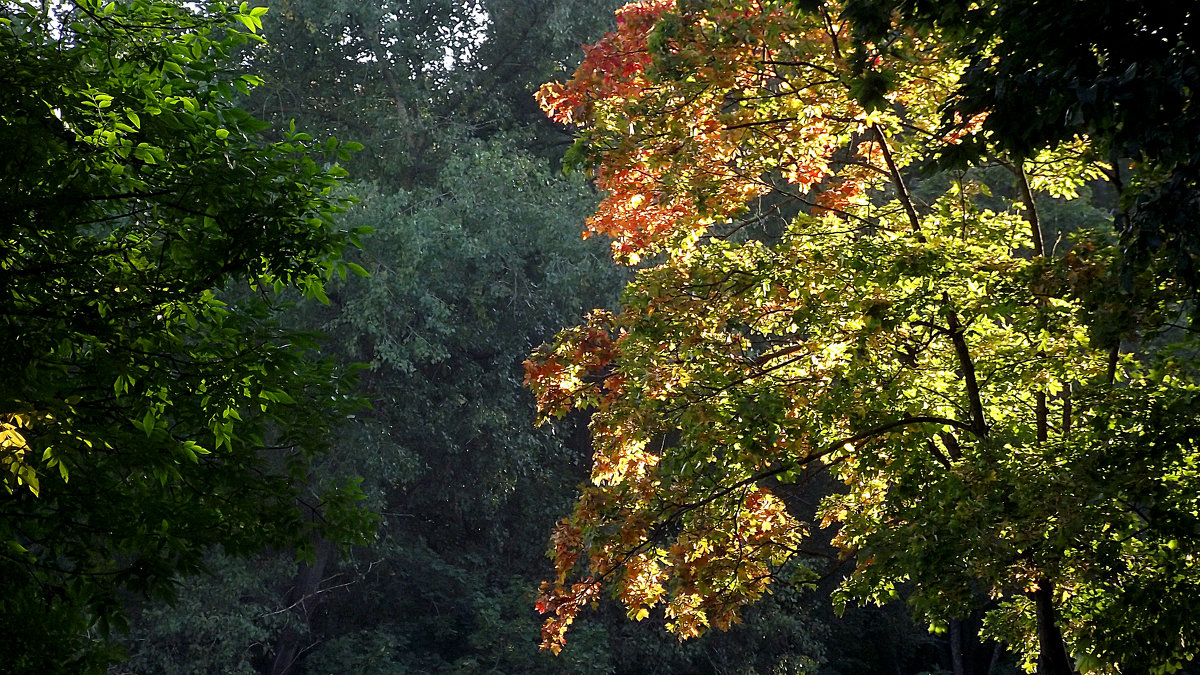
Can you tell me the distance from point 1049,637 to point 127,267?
19.6 feet

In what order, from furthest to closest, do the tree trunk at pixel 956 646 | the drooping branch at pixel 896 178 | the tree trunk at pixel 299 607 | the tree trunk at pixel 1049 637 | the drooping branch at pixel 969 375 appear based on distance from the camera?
the tree trunk at pixel 956 646
the tree trunk at pixel 299 607
the drooping branch at pixel 896 178
the drooping branch at pixel 969 375
the tree trunk at pixel 1049 637

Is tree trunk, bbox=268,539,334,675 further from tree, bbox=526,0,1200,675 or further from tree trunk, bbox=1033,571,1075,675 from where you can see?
tree trunk, bbox=1033,571,1075,675

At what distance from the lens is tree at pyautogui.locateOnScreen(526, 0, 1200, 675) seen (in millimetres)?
6074

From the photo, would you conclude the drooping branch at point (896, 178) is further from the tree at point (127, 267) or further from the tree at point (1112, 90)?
the tree at point (127, 267)

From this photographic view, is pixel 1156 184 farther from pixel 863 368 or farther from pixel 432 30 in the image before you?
pixel 432 30

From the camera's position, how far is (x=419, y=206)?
16.4 m

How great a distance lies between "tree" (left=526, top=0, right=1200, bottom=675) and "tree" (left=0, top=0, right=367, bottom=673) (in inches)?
116

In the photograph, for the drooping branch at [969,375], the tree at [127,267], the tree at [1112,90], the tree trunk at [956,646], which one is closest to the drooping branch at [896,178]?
the drooping branch at [969,375]

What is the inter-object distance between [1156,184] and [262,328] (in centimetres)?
482

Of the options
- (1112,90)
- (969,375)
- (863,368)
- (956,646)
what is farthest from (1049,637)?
(956,646)

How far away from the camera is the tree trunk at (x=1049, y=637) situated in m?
7.27

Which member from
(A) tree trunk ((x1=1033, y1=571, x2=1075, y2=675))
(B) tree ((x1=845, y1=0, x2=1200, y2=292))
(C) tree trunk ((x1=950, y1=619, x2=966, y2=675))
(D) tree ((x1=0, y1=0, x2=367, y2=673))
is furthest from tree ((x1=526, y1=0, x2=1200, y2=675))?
(C) tree trunk ((x1=950, y1=619, x2=966, y2=675))

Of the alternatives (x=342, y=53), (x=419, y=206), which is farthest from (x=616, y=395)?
(x=342, y=53)

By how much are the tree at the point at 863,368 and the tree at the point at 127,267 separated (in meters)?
2.94
